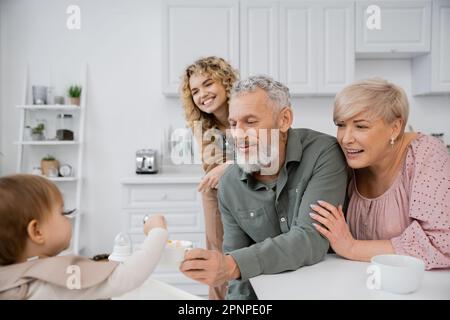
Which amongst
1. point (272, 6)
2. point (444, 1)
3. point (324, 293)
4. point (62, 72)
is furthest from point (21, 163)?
point (444, 1)

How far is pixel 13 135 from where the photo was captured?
260 centimetres

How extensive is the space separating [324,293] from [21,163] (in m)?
2.27

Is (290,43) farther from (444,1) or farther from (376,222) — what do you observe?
(376,222)

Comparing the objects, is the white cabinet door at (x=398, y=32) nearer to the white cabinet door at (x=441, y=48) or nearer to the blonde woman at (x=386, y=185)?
the white cabinet door at (x=441, y=48)

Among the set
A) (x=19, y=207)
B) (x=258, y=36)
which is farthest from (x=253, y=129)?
(x=258, y=36)

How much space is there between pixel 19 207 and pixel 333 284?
442 mm

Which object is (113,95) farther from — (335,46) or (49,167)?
(335,46)

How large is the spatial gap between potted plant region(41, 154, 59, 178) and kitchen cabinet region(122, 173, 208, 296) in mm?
502

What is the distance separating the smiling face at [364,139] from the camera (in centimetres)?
85

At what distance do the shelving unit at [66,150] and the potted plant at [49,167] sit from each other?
4 centimetres

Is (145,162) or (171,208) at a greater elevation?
(145,162)

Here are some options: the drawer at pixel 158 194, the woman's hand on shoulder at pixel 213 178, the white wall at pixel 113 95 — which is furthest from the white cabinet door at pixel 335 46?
the woman's hand on shoulder at pixel 213 178

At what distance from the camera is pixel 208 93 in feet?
4.57

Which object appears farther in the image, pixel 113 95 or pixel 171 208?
pixel 113 95
